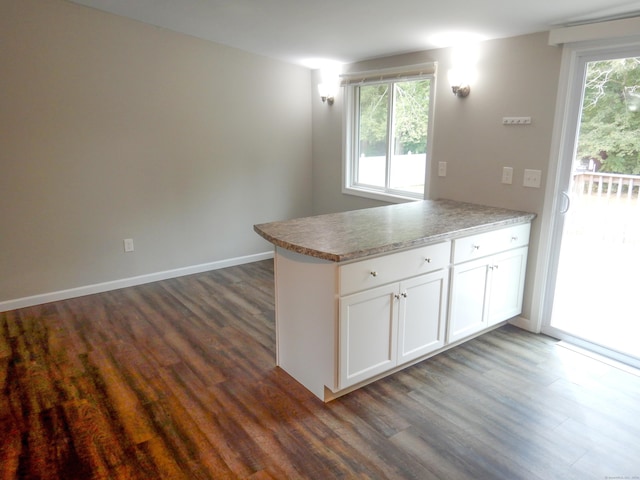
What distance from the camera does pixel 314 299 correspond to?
2.33 meters

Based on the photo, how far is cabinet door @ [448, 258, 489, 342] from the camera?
9.11ft

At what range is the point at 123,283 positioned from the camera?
4.14m

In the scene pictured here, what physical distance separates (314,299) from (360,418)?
0.67 metres

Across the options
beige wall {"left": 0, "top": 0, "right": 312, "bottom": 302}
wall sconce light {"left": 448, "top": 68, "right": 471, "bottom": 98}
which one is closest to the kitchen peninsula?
wall sconce light {"left": 448, "top": 68, "right": 471, "bottom": 98}

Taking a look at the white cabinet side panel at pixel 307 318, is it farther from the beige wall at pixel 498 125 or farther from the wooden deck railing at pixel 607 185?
the wooden deck railing at pixel 607 185

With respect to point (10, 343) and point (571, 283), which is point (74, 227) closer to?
point (10, 343)

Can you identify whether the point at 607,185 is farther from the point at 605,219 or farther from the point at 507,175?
the point at 507,175

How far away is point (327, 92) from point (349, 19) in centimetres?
156

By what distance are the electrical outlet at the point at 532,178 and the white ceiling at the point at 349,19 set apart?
929mm

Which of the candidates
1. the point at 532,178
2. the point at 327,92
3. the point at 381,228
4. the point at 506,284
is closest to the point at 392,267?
the point at 381,228

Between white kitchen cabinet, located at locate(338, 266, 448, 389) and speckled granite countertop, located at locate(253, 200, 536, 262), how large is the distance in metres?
0.25

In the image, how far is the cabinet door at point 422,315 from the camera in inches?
99.0

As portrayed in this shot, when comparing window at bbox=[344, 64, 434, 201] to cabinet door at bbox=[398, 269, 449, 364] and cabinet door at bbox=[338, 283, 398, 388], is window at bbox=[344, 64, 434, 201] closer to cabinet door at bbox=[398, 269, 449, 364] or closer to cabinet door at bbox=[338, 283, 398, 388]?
cabinet door at bbox=[398, 269, 449, 364]

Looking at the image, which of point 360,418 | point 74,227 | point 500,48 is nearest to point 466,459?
point 360,418
